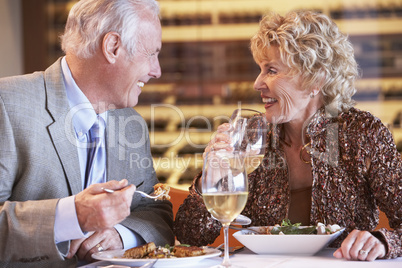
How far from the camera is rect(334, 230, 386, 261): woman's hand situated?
4.51 feet

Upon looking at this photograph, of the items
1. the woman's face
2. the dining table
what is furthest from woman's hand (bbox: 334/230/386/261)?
the woman's face

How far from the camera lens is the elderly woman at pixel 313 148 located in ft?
6.05

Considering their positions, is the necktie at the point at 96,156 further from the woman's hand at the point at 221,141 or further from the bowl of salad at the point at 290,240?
the bowl of salad at the point at 290,240

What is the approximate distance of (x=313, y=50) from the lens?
2.04 m

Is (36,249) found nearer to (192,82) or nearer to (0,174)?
(0,174)

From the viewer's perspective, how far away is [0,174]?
5.01ft

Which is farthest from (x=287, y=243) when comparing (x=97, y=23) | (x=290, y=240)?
(x=97, y=23)

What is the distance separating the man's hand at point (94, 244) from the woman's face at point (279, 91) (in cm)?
76

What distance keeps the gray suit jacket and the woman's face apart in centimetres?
57

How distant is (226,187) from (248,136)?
14.5 inches

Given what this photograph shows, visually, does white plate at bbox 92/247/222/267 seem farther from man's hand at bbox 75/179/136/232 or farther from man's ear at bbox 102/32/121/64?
man's ear at bbox 102/32/121/64

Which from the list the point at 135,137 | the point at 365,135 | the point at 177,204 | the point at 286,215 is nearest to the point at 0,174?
the point at 135,137

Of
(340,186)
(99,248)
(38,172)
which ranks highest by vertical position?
(38,172)

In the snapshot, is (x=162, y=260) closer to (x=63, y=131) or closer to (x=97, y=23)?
(x=63, y=131)
